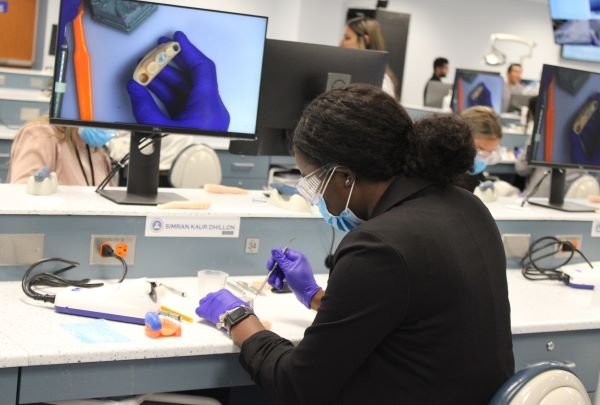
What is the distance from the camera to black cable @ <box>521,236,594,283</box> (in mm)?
2633

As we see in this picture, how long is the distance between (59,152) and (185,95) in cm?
69

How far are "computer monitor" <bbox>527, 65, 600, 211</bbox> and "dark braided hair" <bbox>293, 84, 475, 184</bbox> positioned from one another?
137 centimetres

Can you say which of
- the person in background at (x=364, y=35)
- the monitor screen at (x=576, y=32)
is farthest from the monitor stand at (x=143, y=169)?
the monitor screen at (x=576, y=32)

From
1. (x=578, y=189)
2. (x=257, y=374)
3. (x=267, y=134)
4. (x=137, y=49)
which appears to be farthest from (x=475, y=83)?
(x=257, y=374)

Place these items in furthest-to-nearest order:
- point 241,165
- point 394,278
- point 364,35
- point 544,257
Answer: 1. point 241,165
2. point 364,35
3. point 544,257
4. point 394,278

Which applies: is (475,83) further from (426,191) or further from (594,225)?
(426,191)

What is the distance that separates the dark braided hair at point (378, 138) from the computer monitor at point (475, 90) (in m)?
4.93

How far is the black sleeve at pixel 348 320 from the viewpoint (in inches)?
54.1

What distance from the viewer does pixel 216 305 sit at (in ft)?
5.69

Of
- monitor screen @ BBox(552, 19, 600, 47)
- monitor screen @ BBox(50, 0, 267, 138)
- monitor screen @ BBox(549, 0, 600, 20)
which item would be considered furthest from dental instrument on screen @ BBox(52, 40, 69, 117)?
monitor screen @ BBox(552, 19, 600, 47)

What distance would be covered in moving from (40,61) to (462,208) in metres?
9.68

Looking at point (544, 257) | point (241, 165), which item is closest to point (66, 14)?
point (544, 257)

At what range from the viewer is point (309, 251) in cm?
234

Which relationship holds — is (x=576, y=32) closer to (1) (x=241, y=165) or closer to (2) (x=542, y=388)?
(1) (x=241, y=165)
